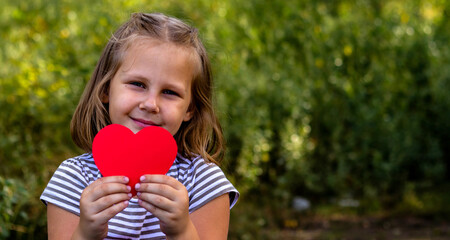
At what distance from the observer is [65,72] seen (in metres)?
3.72

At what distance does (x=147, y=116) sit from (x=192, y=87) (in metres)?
0.26

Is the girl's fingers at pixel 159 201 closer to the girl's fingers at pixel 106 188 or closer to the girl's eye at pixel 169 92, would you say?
the girl's fingers at pixel 106 188

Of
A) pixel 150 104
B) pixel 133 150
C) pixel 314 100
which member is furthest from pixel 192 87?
pixel 314 100

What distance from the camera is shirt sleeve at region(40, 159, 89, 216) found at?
1.86m

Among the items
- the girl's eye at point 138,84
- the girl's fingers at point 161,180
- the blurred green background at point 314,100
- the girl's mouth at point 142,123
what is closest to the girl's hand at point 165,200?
the girl's fingers at point 161,180

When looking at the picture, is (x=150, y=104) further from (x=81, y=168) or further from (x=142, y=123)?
(x=81, y=168)

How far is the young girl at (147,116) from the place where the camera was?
6.05 ft

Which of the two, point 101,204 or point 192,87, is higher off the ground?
point 192,87

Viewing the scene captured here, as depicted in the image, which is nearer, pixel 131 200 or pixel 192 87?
pixel 131 200

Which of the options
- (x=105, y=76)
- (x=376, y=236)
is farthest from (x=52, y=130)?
(x=376, y=236)

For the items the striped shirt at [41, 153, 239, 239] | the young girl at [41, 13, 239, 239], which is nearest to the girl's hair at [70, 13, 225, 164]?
the young girl at [41, 13, 239, 239]

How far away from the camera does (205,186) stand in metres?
1.94

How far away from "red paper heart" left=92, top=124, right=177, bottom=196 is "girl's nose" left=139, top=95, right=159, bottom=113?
0.10 metres

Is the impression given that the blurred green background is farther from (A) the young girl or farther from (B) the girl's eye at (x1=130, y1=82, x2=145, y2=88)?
(B) the girl's eye at (x1=130, y1=82, x2=145, y2=88)
